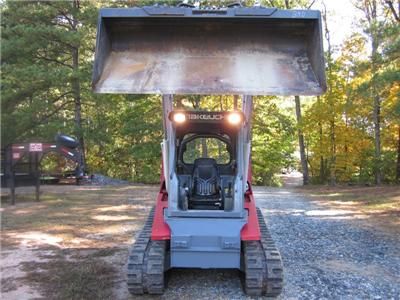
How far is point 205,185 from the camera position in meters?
6.34

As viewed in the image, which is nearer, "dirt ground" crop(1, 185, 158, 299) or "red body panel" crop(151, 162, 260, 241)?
"red body panel" crop(151, 162, 260, 241)

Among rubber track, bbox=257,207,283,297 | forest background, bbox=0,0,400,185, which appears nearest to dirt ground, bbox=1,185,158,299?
rubber track, bbox=257,207,283,297

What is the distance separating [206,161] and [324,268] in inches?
87.1

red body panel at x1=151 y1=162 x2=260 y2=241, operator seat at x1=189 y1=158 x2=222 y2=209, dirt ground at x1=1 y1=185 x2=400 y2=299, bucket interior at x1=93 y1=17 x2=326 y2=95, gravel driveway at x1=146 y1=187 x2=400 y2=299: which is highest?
bucket interior at x1=93 y1=17 x2=326 y2=95

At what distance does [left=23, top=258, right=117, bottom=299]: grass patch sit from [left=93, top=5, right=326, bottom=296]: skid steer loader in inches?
23.2

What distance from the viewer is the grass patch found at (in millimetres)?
5617

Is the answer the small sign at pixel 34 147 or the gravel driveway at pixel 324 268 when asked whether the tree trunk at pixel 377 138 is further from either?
the small sign at pixel 34 147

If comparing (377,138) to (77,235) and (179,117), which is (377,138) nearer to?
(77,235)

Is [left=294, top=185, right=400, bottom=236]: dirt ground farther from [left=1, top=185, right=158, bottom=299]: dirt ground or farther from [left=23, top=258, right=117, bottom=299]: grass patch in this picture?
[left=23, top=258, right=117, bottom=299]: grass patch

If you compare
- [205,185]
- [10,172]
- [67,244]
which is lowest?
[67,244]

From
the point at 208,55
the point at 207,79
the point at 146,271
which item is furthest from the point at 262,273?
the point at 208,55

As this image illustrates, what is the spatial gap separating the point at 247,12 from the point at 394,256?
4.75 m

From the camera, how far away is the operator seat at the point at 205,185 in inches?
243

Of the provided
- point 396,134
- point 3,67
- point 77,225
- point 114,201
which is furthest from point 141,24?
point 396,134
